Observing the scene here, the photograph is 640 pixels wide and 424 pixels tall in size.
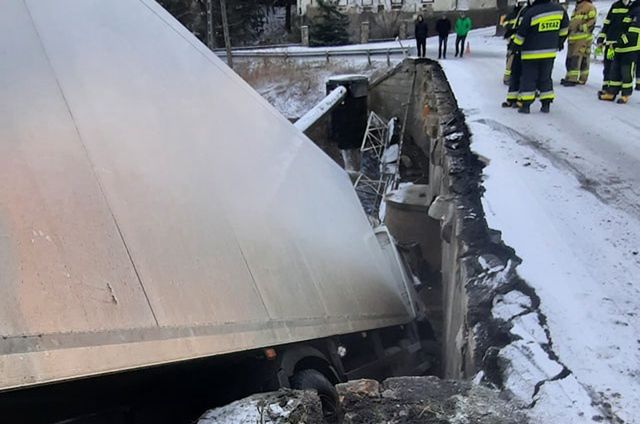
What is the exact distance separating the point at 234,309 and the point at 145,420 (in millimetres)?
672

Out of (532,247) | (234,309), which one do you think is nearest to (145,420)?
(234,309)

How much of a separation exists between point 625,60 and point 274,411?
262 inches

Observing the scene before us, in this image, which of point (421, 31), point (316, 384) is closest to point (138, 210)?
point (316, 384)

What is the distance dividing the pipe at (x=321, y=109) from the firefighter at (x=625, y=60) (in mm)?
6817

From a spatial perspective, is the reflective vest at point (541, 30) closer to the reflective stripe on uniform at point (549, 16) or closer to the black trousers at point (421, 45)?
the reflective stripe on uniform at point (549, 16)

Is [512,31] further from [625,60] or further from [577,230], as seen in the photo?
[577,230]

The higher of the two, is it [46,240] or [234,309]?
[46,240]

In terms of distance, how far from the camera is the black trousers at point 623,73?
6629mm

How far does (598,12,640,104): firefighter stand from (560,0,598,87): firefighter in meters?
1.50

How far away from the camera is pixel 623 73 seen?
669 cm

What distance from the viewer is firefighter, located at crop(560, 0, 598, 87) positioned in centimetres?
838

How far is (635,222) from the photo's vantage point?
10.8 ft

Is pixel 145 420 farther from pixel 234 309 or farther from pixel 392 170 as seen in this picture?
pixel 392 170

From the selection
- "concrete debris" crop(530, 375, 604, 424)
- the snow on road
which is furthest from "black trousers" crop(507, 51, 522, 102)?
"concrete debris" crop(530, 375, 604, 424)
